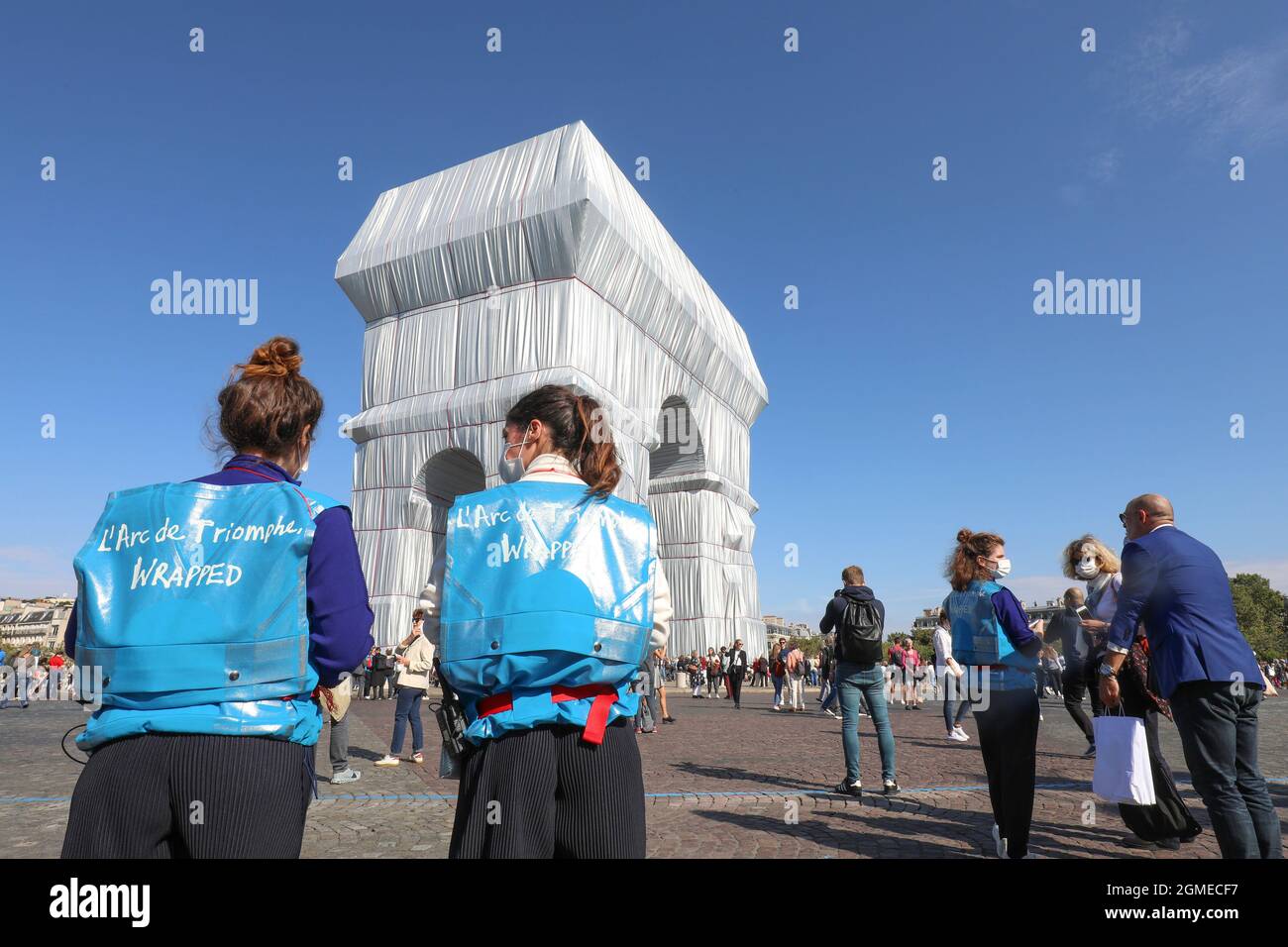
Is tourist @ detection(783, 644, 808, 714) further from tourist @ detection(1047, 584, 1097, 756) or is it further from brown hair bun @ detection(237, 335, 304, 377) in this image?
brown hair bun @ detection(237, 335, 304, 377)

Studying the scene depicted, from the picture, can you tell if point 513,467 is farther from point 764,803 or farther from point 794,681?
point 794,681

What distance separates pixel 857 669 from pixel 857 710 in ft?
1.04

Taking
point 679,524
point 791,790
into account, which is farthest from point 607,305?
point 791,790

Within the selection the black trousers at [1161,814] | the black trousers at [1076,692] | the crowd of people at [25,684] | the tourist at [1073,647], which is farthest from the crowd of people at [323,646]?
the crowd of people at [25,684]

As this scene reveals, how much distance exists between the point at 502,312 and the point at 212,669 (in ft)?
86.1

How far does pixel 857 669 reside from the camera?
624cm

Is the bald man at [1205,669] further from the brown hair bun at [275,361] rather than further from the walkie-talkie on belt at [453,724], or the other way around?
the brown hair bun at [275,361]

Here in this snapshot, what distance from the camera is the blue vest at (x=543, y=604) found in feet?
6.07

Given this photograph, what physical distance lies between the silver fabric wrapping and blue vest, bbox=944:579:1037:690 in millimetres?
19563

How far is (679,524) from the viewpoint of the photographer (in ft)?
110
